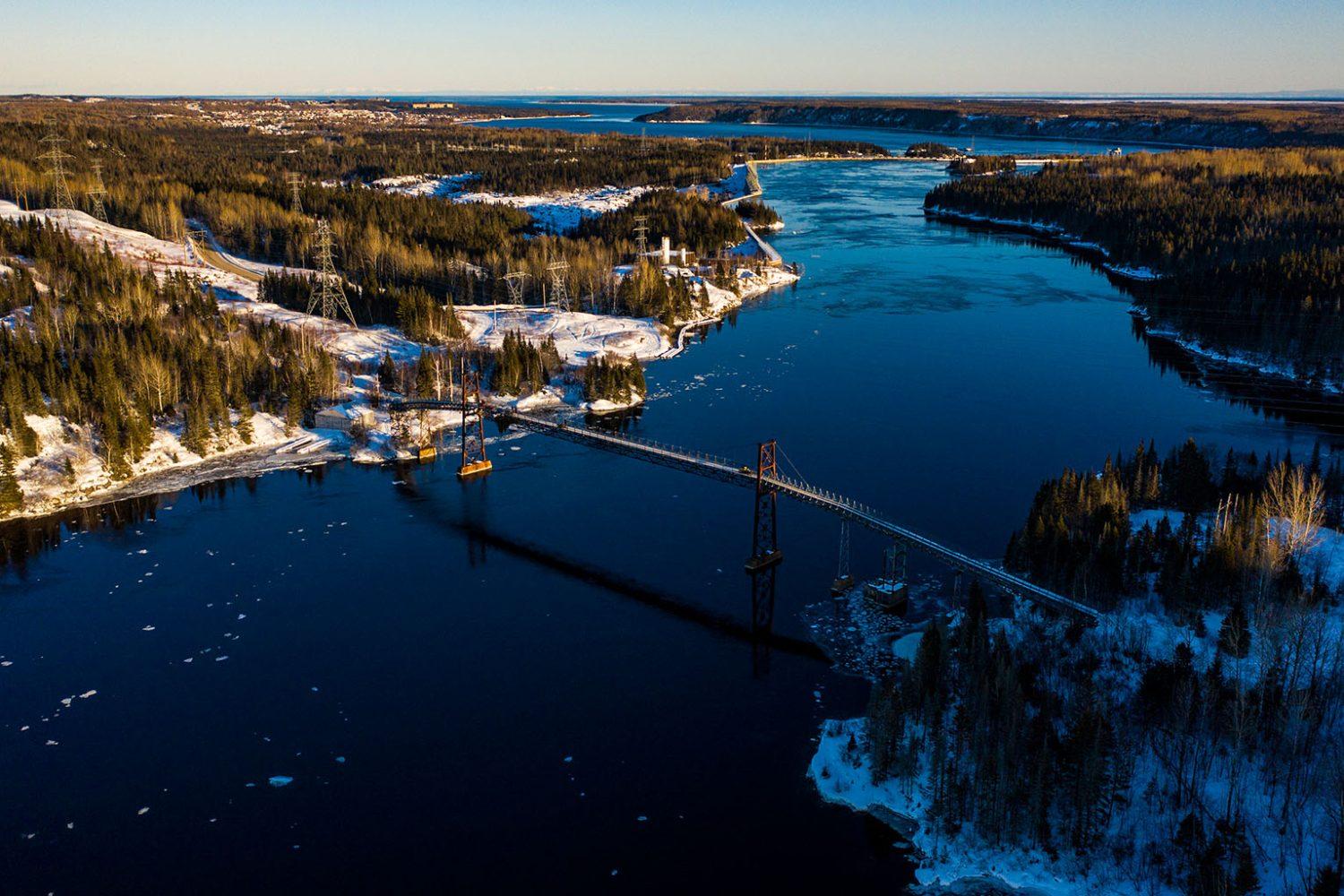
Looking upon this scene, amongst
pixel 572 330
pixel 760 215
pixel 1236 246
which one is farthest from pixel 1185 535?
pixel 760 215

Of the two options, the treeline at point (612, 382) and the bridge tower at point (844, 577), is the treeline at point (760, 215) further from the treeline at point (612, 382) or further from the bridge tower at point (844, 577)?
the bridge tower at point (844, 577)

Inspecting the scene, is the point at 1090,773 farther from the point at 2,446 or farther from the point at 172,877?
the point at 2,446

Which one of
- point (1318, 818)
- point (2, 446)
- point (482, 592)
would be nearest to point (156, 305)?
point (2, 446)

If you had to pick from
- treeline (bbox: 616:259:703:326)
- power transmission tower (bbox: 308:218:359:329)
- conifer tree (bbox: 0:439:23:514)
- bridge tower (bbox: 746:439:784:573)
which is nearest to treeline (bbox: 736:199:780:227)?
treeline (bbox: 616:259:703:326)

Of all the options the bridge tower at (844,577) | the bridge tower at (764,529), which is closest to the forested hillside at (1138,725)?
the bridge tower at (844,577)

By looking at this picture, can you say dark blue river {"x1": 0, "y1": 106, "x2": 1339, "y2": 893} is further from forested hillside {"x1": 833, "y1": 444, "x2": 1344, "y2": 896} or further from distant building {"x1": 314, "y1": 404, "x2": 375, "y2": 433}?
distant building {"x1": 314, "y1": 404, "x2": 375, "y2": 433}

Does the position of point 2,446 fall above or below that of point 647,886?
above

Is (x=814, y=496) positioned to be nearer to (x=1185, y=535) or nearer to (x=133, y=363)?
(x=1185, y=535)
